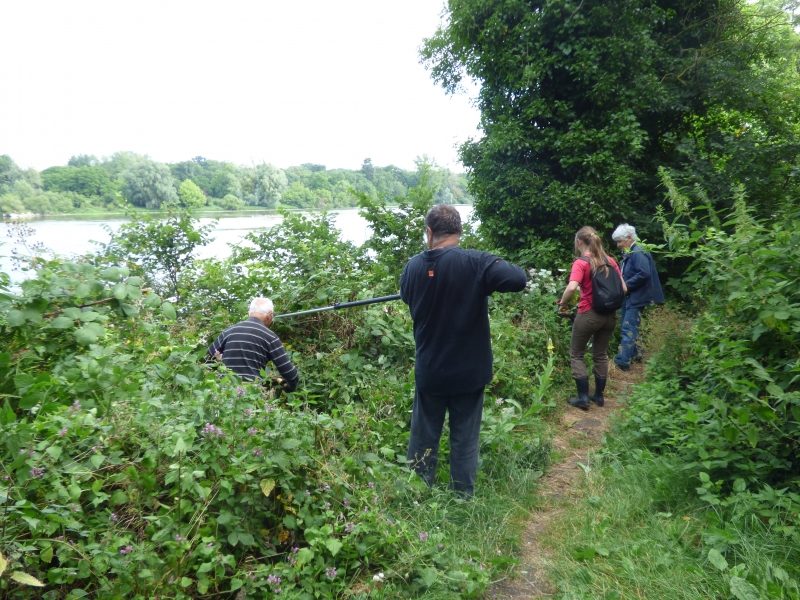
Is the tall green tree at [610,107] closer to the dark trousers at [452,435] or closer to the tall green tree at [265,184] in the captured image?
the tall green tree at [265,184]

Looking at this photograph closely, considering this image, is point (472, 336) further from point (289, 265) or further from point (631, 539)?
point (289, 265)

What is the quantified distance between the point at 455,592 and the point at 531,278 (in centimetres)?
639

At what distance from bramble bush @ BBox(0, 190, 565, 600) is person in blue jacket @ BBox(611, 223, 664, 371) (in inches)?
156

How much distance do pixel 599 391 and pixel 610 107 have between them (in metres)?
5.54

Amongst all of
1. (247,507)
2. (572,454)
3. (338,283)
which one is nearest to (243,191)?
(338,283)

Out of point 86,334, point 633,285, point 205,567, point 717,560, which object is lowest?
point 717,560

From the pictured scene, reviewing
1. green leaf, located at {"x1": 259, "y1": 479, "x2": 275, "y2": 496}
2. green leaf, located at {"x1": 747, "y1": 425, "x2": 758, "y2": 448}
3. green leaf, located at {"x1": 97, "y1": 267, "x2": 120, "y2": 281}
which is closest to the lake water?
green leaf, located at {"x1": 97, "y1": 267, "x2": 120, "y2": 281}

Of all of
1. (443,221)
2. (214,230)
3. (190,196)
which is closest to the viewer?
(443,221)

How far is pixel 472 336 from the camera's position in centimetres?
367

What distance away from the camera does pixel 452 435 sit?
3.91 meters

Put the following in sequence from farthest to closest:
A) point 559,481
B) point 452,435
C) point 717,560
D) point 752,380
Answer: point 559,481, point 452,435, point 752,380, point 717,560

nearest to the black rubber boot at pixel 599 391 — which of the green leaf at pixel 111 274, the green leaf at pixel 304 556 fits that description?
the green leaf at pixel 304 556

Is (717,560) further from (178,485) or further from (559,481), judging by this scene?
(178,485)

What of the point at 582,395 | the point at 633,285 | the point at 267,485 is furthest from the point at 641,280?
the point at 267,485
